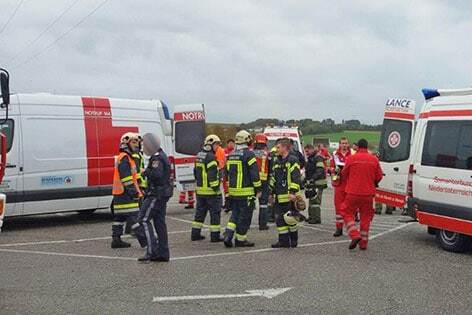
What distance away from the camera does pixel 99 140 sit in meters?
13.1

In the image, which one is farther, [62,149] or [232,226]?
[62,149]

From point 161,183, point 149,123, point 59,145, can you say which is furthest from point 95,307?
point 149,123

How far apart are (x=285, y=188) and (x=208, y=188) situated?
4.79 ft

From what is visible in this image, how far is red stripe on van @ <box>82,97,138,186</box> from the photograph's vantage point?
1296 cm

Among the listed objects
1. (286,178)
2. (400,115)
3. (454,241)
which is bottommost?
(454,241)

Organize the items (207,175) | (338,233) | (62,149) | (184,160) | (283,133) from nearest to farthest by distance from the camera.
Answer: (207,175), (338,233), (62,149), (184,160), (283,133)

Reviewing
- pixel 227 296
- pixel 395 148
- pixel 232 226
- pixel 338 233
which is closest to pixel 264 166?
pixel 338 233

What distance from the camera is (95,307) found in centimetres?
636

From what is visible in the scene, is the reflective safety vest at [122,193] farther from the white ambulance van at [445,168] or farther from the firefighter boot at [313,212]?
the white ambulance van at [445,168]

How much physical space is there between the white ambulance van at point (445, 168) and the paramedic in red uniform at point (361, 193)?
0.84 meters

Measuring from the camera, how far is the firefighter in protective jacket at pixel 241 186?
33.2 ft

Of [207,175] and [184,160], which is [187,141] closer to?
[184,160]

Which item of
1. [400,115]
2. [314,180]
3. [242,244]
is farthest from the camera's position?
[400,115]

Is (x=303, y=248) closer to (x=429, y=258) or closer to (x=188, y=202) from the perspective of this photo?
(x=429, y=258)
